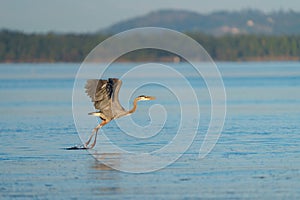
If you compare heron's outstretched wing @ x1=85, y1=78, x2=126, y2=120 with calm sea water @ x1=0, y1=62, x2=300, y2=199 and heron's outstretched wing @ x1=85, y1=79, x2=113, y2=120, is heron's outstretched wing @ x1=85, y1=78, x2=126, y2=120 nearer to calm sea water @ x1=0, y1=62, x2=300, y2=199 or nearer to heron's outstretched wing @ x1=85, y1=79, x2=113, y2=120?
heron's outstretched wing @ x1=85, y1=79, x2=113, y2=120

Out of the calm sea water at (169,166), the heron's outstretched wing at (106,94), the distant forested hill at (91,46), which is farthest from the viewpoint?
the distant forested hill at (91,46)

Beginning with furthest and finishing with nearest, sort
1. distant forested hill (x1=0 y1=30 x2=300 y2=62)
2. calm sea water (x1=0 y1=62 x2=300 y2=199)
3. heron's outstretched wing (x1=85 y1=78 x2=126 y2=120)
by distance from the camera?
distant forested hill (x1=0 y1=30 x2=300 y2=62), heron's outstretched wing (x1=85 y1=78 x2=126 y2=120), calm sea water (x1=0 y1=62 x2=300 y2=199)

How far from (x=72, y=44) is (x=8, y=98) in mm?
76856

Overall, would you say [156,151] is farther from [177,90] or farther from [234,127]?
[177,90]

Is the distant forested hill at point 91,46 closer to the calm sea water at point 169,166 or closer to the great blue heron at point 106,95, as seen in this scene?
the calm sea water at point 169,166

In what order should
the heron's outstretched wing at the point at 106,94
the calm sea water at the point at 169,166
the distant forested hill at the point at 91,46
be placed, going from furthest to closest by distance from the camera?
the distant forested hill at the point at 91,46 < the heron's outstretched wing at the point at 106,94 < the calm sea water at the point at 169,166

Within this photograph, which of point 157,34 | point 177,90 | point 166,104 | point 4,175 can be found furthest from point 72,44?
point 4,175

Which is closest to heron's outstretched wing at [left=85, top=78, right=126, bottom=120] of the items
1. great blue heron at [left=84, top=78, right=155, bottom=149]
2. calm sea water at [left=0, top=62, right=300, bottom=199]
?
great blue heron at [left=84, top=78, right=155, bottom=149]

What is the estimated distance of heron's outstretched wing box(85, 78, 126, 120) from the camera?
16.2 metres

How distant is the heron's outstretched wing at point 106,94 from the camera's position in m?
16.2

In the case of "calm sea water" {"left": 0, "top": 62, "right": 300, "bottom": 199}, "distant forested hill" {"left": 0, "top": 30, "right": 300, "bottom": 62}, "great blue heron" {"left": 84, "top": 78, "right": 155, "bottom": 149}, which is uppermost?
"great blue heron" {"left": 84, "top": 78, "right": 155, "bottom": 149}

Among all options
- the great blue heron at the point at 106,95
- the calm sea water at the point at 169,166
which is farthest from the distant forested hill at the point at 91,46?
the great blue heron at the point at 106,95

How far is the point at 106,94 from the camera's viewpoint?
16391 mm

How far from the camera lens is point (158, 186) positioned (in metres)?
12.6
